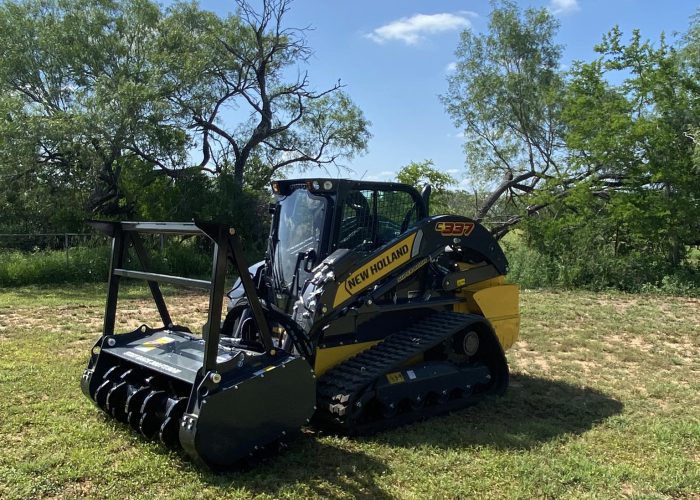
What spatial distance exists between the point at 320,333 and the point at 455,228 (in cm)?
176

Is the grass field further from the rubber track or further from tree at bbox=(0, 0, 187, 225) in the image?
A: tree at bbox=(0, 0, 187, 225)

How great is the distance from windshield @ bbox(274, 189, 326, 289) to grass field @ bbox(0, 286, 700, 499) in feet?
4.68

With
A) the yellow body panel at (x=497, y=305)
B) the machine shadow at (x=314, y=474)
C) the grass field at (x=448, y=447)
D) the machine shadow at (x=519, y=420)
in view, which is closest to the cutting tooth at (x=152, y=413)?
the grass field at (x=448, y=447)

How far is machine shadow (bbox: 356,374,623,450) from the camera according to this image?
4.68 meters

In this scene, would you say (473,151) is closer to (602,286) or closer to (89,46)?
(602,286)

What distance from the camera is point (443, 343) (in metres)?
5.62

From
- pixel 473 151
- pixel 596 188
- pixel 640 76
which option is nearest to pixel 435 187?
pixel 473 151

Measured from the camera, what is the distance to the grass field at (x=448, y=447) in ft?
12.6

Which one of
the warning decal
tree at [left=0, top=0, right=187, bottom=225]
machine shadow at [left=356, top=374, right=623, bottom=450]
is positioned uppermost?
tree at [left=0, top=0, right=187, bottom=225]

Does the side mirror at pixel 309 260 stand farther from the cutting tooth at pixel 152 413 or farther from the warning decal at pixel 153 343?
the cutting tooth at pixel 152 413

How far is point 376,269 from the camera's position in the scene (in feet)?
16.9

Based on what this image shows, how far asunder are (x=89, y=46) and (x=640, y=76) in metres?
16.4

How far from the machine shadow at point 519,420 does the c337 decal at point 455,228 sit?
1.57m

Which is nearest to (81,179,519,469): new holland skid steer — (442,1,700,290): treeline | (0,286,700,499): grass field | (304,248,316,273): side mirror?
(304,248,316,273): side mirror
